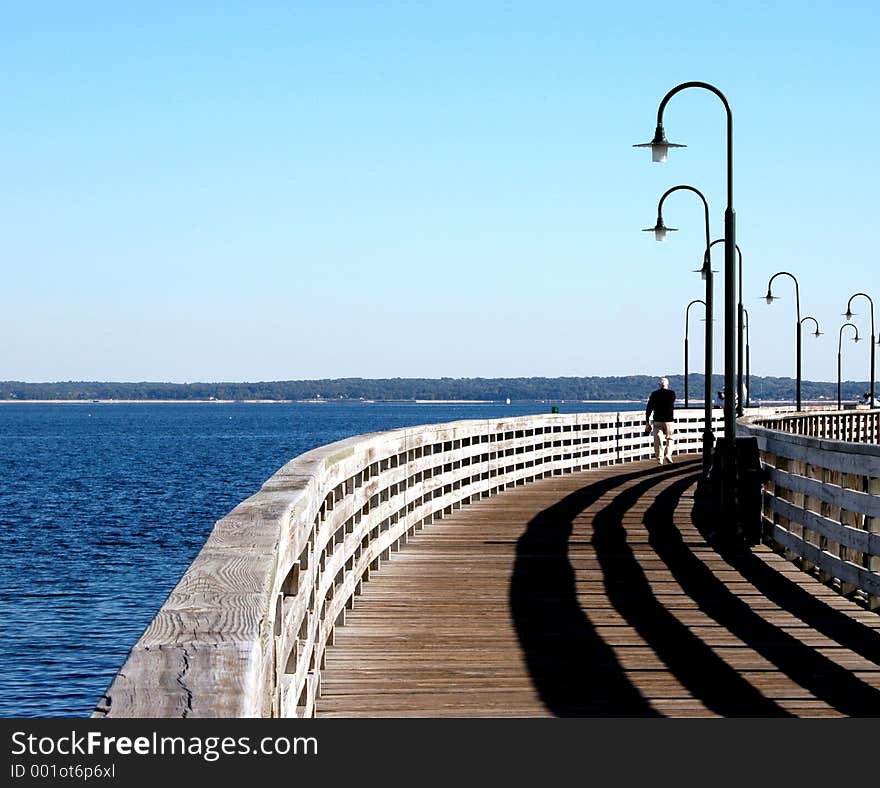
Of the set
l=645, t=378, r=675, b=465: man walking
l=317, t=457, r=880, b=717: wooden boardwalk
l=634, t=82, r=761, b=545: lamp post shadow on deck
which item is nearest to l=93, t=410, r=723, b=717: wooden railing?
l=317, t=457, r=880, b=717: wooden boardwalk

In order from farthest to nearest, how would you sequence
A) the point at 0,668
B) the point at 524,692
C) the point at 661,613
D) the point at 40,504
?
the point at 40,504 → the point at 0,668 → the point at 661,613 → the point at 524,692

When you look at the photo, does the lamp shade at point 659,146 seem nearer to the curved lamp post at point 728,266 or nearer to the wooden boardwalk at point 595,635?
the curved lamp post at point 728,266

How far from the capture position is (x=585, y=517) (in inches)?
755

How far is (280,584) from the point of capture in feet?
17.9

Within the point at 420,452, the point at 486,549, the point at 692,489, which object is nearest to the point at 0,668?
the point at 420,452

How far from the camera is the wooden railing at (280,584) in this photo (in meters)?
3.50

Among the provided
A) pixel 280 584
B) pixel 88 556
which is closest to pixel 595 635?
pixel 280 584

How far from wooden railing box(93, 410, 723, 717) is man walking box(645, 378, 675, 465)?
14603 millimetres

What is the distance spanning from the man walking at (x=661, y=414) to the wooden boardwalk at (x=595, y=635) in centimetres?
1530

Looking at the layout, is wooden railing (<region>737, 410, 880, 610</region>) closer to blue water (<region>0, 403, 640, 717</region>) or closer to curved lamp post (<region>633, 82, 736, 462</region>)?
curved lamp post (<region>633, 82, 736, 462</region>)

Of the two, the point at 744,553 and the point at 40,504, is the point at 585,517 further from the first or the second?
the point at 40,504

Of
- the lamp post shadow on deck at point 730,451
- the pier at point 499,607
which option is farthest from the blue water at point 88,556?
the lamp post shadow on deck at point 730,451

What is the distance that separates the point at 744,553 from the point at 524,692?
289 inches

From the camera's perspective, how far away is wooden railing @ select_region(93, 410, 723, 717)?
350 centimetres
